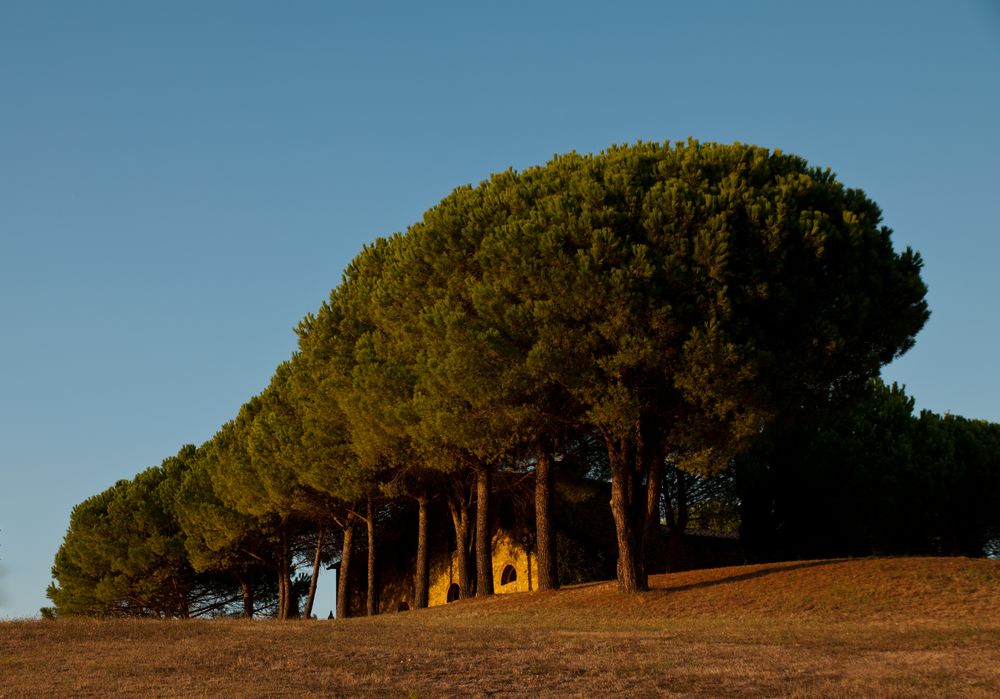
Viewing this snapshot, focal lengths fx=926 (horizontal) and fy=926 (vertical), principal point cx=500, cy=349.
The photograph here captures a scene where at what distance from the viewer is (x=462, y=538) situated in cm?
2986

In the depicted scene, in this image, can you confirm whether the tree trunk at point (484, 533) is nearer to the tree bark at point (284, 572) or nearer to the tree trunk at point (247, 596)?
the tree bark at point (284, 572)

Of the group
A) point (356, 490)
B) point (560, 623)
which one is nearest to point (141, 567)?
point (356, 490)

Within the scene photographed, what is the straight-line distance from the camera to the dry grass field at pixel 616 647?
34.4 feet

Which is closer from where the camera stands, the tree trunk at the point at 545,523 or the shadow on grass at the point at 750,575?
the shadow on grass at the point at 750,575

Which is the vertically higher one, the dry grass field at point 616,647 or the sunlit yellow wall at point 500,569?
the sunlit yellow wall at point 500,569

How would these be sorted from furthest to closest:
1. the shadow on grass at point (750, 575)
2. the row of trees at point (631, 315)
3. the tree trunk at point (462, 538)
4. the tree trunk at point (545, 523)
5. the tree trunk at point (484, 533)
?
1. the tree trunk at point (462, 538)
2. the tree trunk at point (484, 533)
3. the tree trunk at point (545, 523)
4. the shadow on grass at point (750, 575)
5. the row of trees at point (631, 315)

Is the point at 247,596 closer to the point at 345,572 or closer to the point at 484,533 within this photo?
the point at 345,572

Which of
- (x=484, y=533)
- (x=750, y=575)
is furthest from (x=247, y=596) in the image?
(x=750, y=575)

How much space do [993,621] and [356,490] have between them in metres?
18.9

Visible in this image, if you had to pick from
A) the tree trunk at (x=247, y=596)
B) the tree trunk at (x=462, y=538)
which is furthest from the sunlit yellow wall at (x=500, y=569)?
the tree trunk at (x=247, y=596)

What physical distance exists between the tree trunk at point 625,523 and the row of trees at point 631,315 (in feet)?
0.16

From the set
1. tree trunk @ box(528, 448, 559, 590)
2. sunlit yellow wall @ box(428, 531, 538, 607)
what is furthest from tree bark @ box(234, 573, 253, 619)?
tree trunk @ box(528, 448, 559, 590)

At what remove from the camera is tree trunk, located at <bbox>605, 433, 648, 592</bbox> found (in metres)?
22.0

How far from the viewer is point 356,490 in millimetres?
29922
